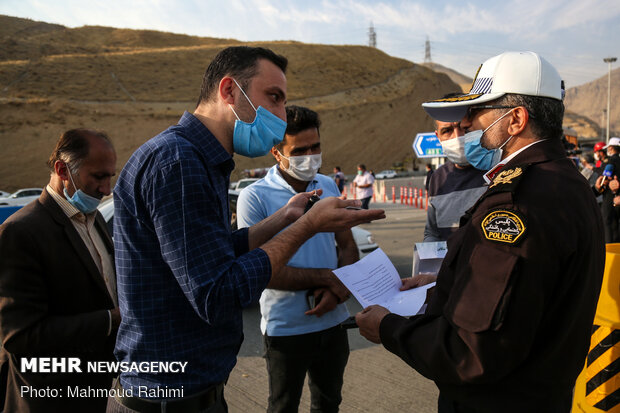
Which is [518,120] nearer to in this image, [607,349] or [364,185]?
[607,349]

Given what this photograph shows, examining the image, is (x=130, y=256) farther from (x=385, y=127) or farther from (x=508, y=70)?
(x=385, y=127)

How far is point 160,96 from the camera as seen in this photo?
58.3 m

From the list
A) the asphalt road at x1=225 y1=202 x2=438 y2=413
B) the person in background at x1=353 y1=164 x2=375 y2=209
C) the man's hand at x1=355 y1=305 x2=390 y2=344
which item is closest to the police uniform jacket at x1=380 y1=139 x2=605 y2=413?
the man's hand at x1=355 y1=305 x2=390 y2=344

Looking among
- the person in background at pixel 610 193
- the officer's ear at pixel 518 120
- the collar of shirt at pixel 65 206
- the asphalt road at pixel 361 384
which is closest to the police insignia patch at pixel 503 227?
the officer's ear at pixel 518 120

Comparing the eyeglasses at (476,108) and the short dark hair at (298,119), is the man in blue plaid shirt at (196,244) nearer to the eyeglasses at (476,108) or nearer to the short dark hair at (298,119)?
the eyeglasses at (476,108)

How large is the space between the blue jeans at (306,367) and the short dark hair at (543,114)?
63.0 inches

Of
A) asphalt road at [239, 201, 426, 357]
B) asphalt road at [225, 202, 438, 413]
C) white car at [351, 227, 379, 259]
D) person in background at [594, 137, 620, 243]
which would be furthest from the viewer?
person in background at [594, 137, 620, 243]

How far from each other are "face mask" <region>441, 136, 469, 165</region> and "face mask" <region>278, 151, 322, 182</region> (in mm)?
1056

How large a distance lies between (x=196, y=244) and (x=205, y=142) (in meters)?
0.46

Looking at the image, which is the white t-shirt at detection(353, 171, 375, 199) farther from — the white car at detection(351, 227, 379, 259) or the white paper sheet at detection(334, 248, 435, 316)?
the white paper sheet at detection(334, 248, 435, 316)

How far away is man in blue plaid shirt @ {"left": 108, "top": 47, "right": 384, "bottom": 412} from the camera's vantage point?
4.58ft

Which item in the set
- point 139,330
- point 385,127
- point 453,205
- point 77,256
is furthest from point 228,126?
point 385,127

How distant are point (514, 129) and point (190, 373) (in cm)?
161

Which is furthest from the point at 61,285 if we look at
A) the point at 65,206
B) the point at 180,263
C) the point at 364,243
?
the point at 364,243
